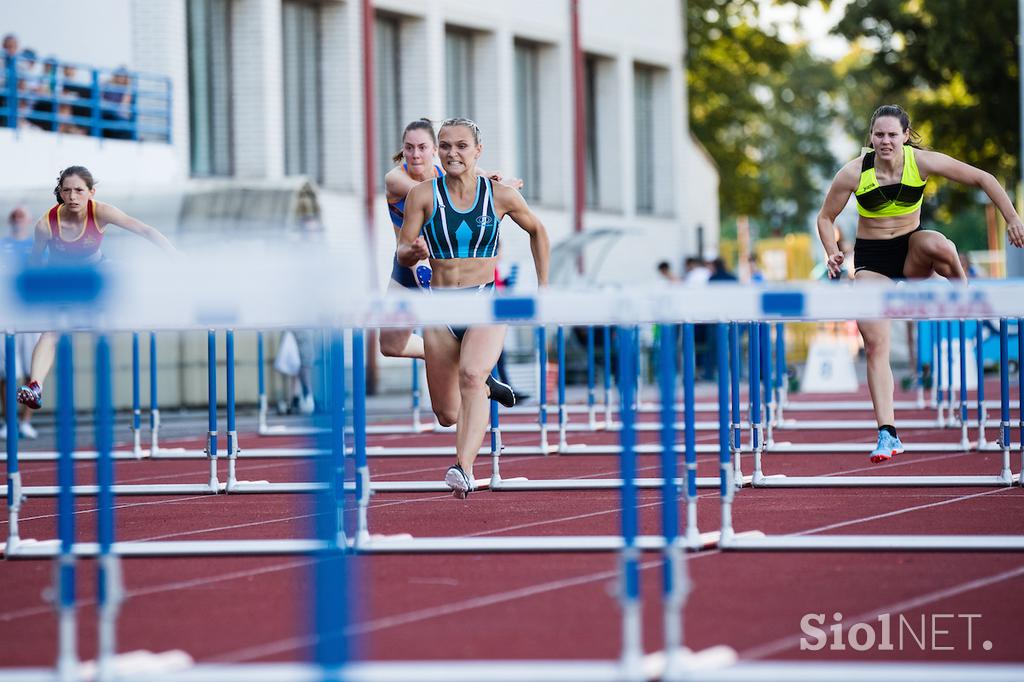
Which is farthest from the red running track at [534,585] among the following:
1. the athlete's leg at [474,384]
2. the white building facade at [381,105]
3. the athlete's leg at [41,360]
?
the white building facade at [381,105]

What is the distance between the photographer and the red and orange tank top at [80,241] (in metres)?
10.1

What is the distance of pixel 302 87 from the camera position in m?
26.5

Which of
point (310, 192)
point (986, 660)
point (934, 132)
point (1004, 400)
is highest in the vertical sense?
point (934, 132)

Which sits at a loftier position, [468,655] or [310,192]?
[310,192]

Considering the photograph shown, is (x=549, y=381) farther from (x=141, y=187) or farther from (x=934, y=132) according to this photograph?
(x=934, y=132)

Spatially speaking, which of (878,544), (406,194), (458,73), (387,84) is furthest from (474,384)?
(458,73)

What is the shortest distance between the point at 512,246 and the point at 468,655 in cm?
2525

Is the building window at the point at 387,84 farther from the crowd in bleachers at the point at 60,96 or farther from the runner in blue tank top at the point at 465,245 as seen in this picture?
the runner in blue tank top at the point at 465,245

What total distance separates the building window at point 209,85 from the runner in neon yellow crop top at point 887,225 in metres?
16.8

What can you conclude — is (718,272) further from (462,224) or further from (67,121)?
(462,224)

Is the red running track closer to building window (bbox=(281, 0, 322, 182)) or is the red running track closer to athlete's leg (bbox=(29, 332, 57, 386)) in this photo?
athlete's leg (bbox=(29, 332, 57, 386))

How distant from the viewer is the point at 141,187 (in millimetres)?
19688

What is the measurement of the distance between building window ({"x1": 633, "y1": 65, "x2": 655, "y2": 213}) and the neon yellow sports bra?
86.0 ft

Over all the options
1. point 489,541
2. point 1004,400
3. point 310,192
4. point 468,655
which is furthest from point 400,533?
point 310,192
